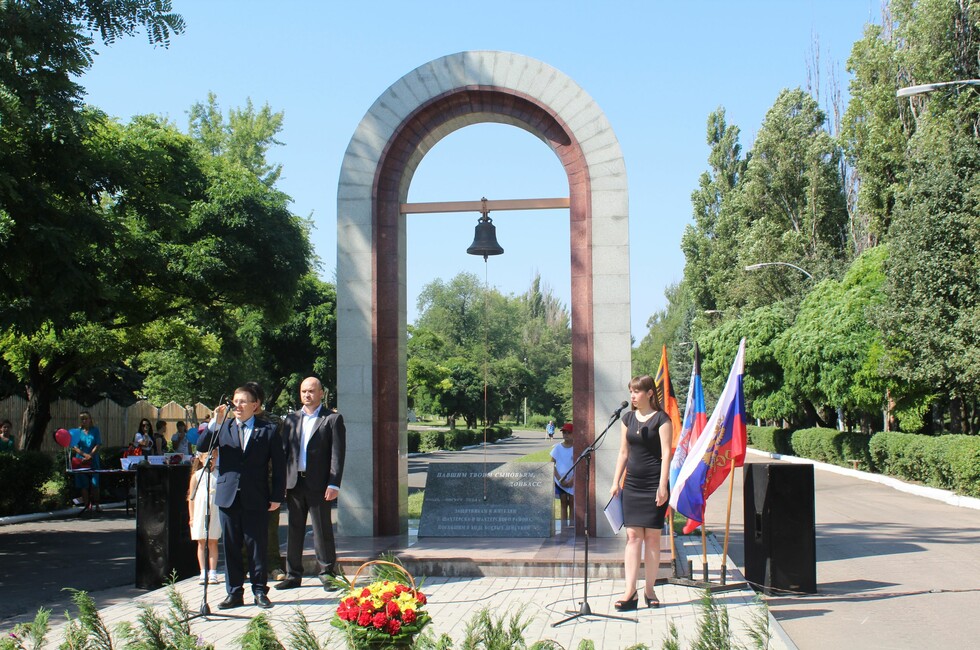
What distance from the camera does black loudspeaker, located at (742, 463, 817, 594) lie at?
29.2 feet

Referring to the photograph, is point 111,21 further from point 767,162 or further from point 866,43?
point 767,162

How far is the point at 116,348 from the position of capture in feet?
70.4

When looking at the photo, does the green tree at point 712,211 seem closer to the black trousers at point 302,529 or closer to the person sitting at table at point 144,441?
the person sitting at table at point 144,441

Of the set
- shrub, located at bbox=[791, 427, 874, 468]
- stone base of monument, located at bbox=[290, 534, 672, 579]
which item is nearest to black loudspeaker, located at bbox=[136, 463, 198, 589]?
stone base of monument, located at bbox=[290, 534, 672, 579]

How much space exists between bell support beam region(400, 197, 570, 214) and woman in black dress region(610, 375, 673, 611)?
4.25 m

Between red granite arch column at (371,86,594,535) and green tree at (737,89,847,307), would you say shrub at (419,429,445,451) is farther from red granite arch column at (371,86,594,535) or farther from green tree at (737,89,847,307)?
red granite arch column at (371,86,594,535)

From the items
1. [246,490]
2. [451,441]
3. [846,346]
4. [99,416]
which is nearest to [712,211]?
[451,441]

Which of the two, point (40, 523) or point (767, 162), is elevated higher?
point (767, 162)

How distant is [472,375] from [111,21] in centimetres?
4310

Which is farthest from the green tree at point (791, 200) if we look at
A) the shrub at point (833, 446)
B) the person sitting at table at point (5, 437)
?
the person sitting at table at point (5, 437)

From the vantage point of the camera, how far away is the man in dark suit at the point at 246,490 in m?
8.08

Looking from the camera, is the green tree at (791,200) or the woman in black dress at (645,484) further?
the green tree at (791,200)

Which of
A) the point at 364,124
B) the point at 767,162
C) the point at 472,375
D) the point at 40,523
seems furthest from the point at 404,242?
the point at 472,375

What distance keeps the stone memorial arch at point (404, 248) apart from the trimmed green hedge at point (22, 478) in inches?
340
